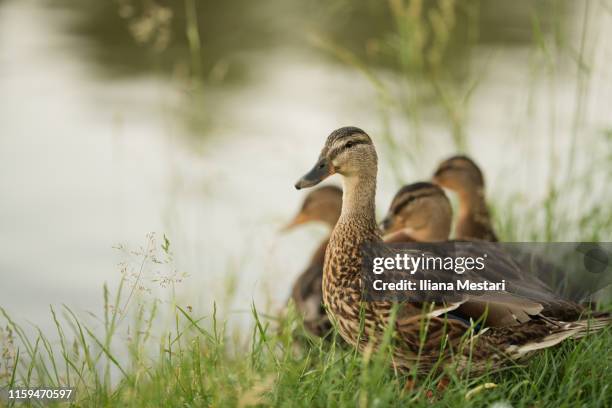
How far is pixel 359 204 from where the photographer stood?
3299 millimetres

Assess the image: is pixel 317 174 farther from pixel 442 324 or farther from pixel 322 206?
pixel 322 206

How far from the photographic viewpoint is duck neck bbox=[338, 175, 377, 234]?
3277mm

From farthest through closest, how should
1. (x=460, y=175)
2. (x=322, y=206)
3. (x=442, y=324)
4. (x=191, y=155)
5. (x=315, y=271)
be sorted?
1. (x=191, y=155)
2. (x=322, y=206)
3. (x=460, y=175)
4. (x=315, y=271)
5. (x=442, y=324)

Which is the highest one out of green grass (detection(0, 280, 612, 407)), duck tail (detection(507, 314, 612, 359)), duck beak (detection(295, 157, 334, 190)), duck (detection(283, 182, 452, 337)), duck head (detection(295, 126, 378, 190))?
duck head (detection(295, 126, 378, 190))

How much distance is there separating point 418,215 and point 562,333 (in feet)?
5.46

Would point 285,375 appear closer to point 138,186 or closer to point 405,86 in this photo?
point 138,186

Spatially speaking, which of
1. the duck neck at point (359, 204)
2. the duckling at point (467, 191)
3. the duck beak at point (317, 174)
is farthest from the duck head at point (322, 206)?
the duck beak at point (317, 174)

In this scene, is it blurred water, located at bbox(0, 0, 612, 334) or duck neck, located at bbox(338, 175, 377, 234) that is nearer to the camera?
duck neck, located at bbox(338, 175, 377, 234)

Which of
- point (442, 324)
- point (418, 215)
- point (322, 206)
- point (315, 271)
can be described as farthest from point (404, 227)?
point (442, 324)

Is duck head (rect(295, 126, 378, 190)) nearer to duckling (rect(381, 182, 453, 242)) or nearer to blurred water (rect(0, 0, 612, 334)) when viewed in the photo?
duckling (rect(381, 182, 453, 242))

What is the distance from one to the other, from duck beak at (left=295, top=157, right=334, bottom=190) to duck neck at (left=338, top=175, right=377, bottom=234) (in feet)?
0.37

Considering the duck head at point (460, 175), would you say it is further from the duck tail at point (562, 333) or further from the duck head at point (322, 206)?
the duck tail at point (562, 333)

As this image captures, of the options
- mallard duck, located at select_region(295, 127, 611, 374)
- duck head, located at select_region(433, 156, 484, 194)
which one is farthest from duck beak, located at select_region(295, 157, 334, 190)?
duck head, located at select_region(433, 156, 484, 194)

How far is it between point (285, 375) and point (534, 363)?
3.07 feet
